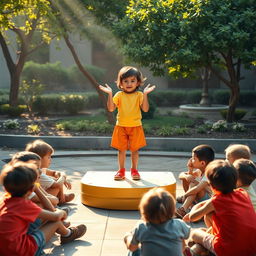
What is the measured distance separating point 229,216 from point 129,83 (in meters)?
2.88

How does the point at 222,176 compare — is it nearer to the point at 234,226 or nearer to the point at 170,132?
the point at 234,226

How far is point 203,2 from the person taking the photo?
11742mm

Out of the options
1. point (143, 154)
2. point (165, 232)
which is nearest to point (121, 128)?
point (165, 232)

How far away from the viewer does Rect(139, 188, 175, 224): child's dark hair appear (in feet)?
12.0

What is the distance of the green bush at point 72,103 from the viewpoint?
18603 millimetres

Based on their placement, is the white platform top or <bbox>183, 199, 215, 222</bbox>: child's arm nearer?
<bbox>183, 199, 215, 222</bbox>: child's arm

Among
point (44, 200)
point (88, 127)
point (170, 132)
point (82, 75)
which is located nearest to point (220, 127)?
point (170, 132)

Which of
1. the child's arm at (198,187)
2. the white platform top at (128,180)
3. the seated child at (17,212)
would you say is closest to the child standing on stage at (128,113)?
the white platform top at (128,180)

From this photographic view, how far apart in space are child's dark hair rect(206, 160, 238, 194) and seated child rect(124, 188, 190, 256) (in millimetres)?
571

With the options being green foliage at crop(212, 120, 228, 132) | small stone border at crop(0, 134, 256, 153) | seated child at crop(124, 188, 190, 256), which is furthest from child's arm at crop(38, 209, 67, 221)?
green foliage at crop(212, 120, 228, 132)

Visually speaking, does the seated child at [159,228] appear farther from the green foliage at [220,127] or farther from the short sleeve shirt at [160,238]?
the green foliage at [220,127]

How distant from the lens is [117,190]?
20.4 feet

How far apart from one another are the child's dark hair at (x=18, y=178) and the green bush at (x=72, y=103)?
47.9 feet

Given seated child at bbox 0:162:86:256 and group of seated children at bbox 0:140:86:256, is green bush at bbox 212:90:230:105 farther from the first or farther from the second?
seated child at bbox 0:162:86:256
